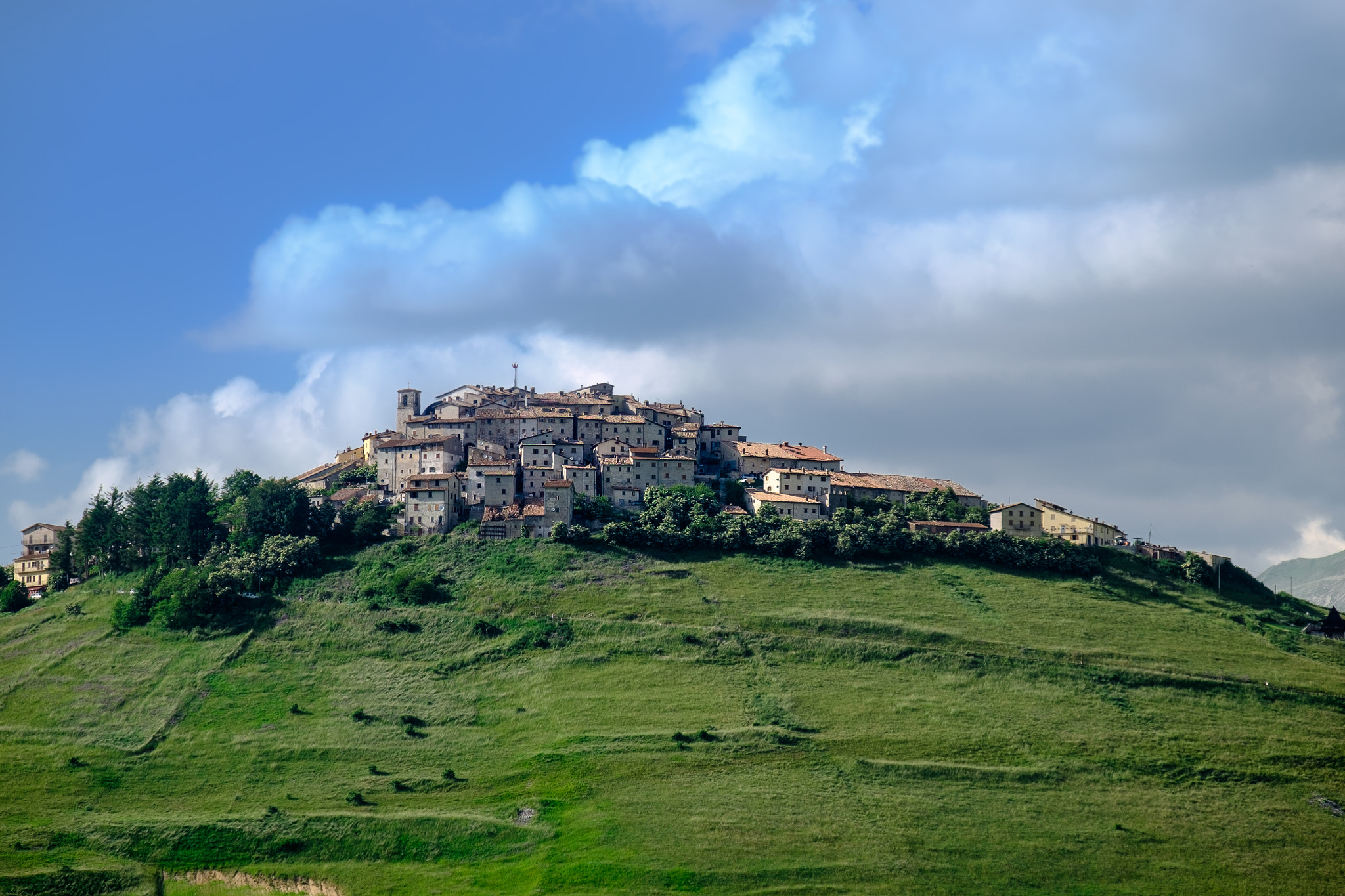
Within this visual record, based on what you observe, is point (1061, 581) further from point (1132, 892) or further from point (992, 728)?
point (1132, 892)

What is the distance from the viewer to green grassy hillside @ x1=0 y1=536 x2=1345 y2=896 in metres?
79.9

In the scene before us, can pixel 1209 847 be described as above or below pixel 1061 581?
below

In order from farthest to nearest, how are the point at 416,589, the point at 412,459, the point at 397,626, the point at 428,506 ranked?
1. the point at 412,459
2. the point at 428,506
3. the point at 416,589
4. the point at 397,626

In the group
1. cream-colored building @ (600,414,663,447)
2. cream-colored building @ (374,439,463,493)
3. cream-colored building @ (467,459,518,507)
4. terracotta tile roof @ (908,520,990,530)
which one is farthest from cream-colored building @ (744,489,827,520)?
cream-colored building @ (374,439,463,493)

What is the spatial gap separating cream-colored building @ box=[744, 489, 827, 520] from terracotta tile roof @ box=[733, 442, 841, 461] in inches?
471

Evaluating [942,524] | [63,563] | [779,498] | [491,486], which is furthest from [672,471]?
[63,563]

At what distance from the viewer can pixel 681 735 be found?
90188 mm

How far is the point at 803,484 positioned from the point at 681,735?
49.9 meters

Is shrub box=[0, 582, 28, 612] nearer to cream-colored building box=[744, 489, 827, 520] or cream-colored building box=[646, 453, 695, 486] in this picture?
cream-colored building box=[646, 453, 695, 486]

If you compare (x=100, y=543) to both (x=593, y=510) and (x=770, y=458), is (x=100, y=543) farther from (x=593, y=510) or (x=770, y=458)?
(x=770, y=458)

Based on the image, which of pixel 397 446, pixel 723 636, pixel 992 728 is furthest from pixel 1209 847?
pixel 397 446

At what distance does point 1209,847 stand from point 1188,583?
4716 cm

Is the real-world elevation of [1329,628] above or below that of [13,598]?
below

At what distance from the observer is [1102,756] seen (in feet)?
303
